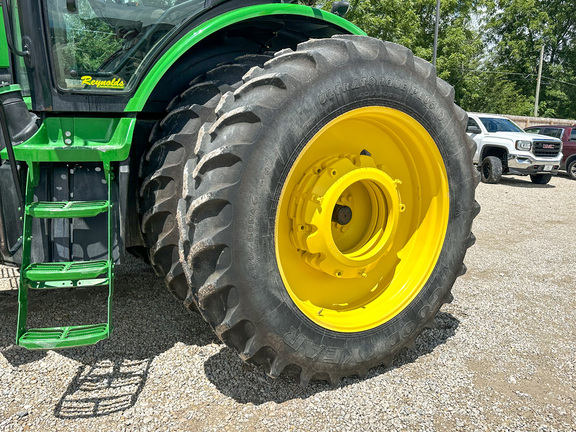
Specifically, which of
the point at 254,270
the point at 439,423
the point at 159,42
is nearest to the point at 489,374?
the point at 439,423

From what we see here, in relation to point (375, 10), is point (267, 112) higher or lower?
lower

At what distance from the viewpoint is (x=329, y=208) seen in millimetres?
2160

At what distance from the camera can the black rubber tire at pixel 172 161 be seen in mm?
2264

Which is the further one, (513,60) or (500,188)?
(513,60)

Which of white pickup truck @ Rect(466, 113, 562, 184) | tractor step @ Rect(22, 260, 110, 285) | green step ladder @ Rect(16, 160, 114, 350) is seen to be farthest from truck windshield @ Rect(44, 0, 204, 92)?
white pickup truck @ Rect(466, 113, 562, 184)

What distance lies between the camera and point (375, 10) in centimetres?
2091

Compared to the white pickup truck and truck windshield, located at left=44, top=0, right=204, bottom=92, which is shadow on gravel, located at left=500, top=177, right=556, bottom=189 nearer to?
the white pickup truck

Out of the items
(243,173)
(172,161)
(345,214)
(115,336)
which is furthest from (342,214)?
(115,336)

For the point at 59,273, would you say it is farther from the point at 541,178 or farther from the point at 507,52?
the point at 507,52

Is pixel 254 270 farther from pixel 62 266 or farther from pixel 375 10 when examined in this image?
pixel 375 10

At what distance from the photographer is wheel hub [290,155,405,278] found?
2.18 m

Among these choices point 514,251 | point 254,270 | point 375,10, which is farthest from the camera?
point 375,10

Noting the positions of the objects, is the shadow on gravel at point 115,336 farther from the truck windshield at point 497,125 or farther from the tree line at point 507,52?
the tree line at point 507,52

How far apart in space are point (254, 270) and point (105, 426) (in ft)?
3.00
